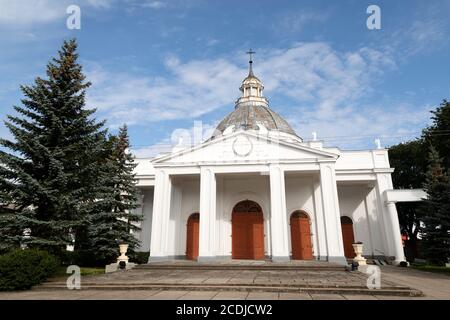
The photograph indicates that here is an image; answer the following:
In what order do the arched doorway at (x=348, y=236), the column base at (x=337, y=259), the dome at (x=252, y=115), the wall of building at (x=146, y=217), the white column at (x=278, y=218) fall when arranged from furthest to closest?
the dome at (x=252, y=115) → the wall of building at (x=146, y=217) → the arched doorway at (x=348, y=236) → the white column at (x=278, y=218) → the column base at (x=337, y=259)

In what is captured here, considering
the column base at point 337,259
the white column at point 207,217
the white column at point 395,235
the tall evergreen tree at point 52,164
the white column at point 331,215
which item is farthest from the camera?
the white column at point 395,235

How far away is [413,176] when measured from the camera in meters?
28.4

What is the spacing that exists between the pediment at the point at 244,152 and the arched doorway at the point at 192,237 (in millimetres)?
4370

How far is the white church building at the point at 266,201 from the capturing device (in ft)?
54.7

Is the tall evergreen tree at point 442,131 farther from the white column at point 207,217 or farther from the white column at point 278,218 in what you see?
the white column at point 207,217

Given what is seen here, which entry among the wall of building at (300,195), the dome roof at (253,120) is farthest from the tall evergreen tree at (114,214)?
the dome roof at (253,120)

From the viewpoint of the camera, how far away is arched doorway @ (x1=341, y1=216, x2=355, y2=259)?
64.9 ft

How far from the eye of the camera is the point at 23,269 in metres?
8.91

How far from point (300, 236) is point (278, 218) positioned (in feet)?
12.2

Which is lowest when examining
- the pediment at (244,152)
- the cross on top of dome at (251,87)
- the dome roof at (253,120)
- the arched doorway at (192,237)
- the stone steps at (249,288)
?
the stone steps at (249,288)

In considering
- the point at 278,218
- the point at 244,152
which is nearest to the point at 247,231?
the point at 278,218

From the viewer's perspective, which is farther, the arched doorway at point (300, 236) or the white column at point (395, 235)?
the arched doorway at point (300, 236)

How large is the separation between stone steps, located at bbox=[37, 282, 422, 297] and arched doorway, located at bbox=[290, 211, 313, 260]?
10360 millimetres
